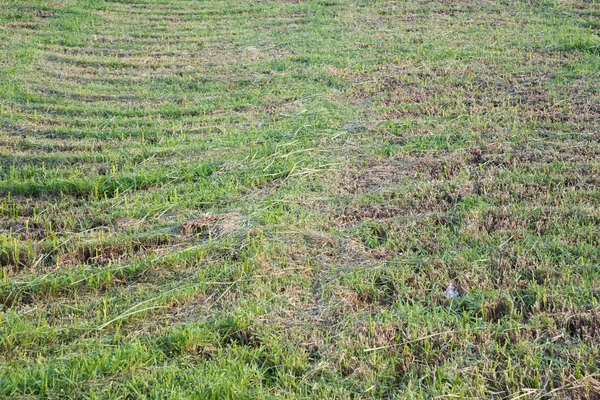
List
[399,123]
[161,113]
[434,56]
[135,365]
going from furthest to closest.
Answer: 1. [434,56]
2. [161,113]
3. [399,123]
4. [135,365]

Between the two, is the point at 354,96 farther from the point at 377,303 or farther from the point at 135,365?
the point at 135,365

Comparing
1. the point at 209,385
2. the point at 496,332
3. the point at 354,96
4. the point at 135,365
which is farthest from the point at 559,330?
the point at 354,96

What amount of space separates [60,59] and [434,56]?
16.5ft

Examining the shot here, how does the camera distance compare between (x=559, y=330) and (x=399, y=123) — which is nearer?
(x=559, y=330)

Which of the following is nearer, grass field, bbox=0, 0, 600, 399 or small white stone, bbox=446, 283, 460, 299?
grass field, bbox=0, 0, 600, 399

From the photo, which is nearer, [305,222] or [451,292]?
[451,292]

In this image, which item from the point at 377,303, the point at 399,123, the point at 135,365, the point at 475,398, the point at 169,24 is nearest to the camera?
the point at 475,398

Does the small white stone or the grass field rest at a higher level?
the grass field

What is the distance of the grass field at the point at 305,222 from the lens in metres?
3.45

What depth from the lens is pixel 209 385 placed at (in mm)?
3285

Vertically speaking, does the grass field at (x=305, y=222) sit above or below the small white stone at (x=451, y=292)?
above

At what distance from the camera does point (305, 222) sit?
16.1 ft

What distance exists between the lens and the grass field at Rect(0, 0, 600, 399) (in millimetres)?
3447

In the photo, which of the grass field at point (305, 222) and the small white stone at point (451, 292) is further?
the small white stone at point (451, 292)
